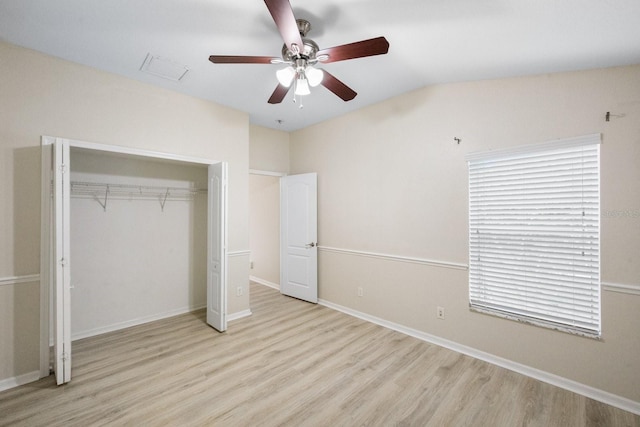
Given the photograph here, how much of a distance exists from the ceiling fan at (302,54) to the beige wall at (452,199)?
136 cm

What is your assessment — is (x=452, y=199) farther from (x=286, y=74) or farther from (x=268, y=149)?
(x=268, y=149)

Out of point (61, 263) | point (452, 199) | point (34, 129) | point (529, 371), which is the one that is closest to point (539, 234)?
point (452, 199)

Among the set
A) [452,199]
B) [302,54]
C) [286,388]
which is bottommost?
[286,388]

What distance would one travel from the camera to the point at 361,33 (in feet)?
6.63

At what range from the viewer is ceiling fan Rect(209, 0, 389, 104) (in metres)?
1.54

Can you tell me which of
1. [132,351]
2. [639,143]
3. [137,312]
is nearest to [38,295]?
[132,351]

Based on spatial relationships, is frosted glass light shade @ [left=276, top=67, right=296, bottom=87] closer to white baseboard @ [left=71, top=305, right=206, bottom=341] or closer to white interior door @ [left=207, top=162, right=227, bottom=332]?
white interior door @ [left=207, top=162, right=227, bottom=332]

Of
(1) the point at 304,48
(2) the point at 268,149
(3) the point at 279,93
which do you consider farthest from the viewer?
(2) the point at 268,149

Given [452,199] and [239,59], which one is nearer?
[239,59]

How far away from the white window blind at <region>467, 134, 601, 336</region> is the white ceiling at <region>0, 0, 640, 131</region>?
2.48ft

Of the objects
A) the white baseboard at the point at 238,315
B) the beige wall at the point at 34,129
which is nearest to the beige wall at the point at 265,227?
the white baseboard at the point at 238,315

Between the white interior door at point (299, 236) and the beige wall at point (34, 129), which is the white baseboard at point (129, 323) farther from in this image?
the white interior door at point (299, 236)

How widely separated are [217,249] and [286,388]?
5.78 feet

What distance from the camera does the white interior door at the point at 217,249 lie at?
318 cm
